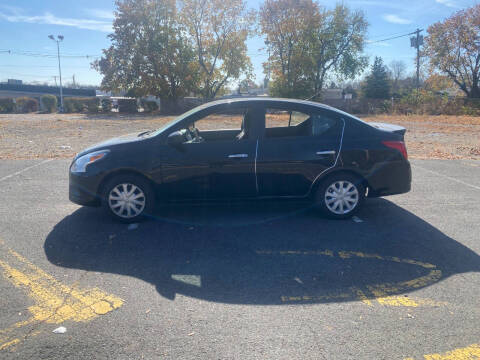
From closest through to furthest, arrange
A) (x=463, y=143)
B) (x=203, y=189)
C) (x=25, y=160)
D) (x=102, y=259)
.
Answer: (x=102, y=259)
(x=203, y=189)
(x=25, y=160)
(x=463, y=143)

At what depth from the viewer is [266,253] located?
4453 mm

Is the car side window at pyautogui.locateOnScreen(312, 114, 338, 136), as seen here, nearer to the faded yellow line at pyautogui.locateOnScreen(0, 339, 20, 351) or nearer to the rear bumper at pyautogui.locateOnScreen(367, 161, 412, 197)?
the rear bumper at pyautogui.locateOnScreen(367, 161, 412, 197)

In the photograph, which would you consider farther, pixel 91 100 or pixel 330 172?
pixel 91 100

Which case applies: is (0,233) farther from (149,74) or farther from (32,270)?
(149,74)

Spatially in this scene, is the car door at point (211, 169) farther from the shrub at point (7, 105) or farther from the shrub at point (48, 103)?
the shrub at point (7, 105)

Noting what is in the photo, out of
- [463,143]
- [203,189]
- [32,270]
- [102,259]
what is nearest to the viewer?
[32,270]

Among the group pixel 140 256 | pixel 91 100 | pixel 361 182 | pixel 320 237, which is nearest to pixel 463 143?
pixel 361 182

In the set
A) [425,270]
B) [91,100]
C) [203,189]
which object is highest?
[91,100]

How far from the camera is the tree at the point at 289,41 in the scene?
1705 inches

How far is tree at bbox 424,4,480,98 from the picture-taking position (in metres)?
38.2

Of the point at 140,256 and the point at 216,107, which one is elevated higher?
the point at 216,107

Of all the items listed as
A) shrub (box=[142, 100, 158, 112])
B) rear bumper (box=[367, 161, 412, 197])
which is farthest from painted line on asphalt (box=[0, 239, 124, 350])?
shrub (box=[142, 100, 158, 112])

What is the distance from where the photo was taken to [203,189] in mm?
5336

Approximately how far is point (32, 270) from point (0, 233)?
137 cm
